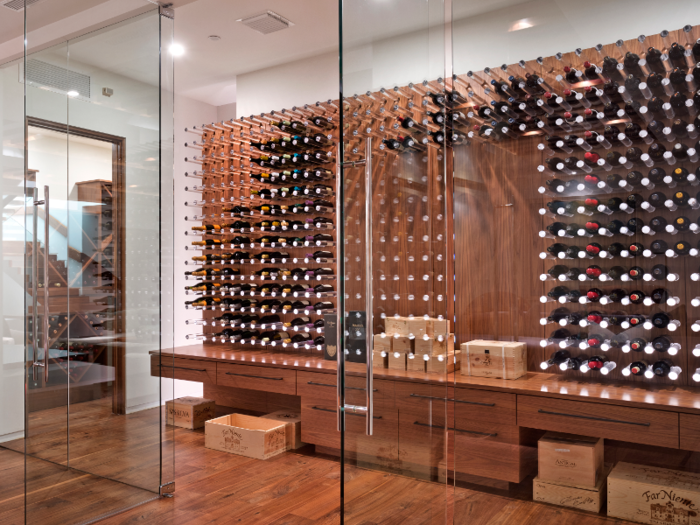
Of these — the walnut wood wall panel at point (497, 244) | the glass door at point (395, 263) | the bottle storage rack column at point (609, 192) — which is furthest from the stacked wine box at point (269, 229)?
the bottle storage rack column at point (609, 192)

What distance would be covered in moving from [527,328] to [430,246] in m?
0.50

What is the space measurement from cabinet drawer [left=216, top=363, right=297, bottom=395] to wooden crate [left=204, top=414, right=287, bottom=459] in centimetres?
31

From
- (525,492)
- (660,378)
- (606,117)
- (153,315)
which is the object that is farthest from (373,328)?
(153,315)

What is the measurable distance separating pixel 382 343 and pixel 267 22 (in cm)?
324

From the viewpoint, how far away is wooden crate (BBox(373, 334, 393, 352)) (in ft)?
7.20

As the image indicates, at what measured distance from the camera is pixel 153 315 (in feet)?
11.4

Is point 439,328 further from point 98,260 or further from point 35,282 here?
point 35,282

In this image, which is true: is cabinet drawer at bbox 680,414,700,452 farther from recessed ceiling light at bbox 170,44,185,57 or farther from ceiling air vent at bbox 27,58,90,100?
recessed ceiling light at bbox 170,44,185,57

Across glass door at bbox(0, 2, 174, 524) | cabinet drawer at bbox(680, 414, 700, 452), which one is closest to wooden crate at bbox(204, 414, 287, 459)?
glass door at bbox(0, 2, 174, 524)

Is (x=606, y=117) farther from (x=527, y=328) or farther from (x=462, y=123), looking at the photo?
(x=527, y=328)

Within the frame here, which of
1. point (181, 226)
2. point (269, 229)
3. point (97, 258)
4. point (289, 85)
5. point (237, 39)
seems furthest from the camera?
point (181, 226)

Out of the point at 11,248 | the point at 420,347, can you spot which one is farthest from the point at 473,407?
the point at 11,248

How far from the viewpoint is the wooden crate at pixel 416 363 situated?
2227 millimetres

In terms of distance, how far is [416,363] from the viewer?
7.44ft
